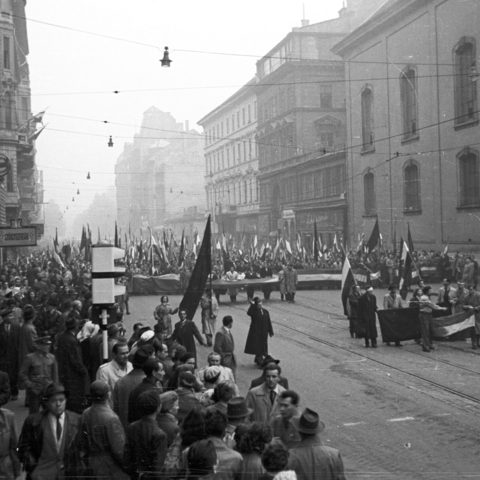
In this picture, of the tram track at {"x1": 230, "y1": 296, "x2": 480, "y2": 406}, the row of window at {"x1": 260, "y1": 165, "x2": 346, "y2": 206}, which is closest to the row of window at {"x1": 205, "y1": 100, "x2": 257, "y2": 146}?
the row of window at {"x1": 260, "y1": 165, "x2": 346, "y2": 206}

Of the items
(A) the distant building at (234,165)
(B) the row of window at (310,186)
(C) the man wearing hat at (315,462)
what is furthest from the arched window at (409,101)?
(C) the man wearing hat at (315,462)

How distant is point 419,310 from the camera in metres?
16.2

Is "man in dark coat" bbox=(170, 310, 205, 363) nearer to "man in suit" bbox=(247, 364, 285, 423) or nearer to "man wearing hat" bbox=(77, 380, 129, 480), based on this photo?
"man in suit" bbox=(247, 364, 285, 423)

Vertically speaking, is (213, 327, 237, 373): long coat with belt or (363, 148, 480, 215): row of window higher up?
(363, 148, 480, 215): row of window

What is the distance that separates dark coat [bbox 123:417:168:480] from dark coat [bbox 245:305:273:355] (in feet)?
28.8

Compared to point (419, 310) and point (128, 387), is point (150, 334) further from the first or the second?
point (419, 310)

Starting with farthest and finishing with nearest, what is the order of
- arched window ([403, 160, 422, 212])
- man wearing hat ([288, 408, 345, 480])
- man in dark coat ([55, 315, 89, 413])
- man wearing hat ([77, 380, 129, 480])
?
arched window ([403, 160, 422, 212]) < man in dark coat ([55, 315, 89, 413]) < man wearing hat ([77, 380, 129, 480]) < man wearing hat ([288, 408, 345, 480])

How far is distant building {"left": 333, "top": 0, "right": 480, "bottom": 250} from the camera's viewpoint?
34.4 meters

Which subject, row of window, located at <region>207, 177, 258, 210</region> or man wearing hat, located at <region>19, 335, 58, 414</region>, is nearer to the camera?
man wearing hat, located at <region>19, 335, 58, 414</region>

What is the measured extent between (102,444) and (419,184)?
1406 inches

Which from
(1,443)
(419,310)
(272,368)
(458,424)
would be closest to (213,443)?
(1,443)

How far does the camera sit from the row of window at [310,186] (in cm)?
5047

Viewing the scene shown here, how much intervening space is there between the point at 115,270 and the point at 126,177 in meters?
148

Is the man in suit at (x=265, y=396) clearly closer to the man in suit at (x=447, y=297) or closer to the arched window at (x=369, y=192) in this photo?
the man in suit at (x=447, y=297)
